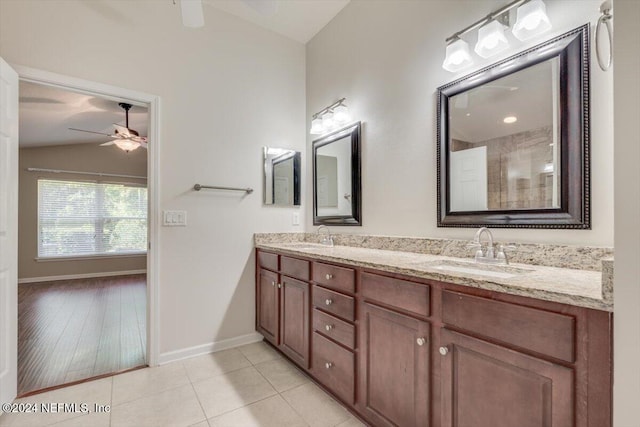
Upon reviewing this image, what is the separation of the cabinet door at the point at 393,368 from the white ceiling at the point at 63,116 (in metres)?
2.97

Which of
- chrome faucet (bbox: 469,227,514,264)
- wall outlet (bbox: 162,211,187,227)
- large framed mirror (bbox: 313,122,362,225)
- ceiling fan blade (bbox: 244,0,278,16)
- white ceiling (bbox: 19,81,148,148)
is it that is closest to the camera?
chrome faucet (bbox: 469,227,514,264)

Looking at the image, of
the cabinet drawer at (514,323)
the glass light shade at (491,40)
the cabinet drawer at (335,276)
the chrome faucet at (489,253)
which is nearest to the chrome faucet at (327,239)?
the cabinet drawer at (335,276)

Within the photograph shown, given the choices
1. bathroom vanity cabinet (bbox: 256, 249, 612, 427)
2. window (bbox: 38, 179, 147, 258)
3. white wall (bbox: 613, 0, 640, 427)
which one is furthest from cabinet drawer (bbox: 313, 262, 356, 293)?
window (bbox: 38, 179, 147, 258)

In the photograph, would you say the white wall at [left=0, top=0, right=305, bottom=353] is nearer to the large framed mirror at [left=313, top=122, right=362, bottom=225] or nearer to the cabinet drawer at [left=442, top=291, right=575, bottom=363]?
the large framed mirror at [left=313, top=122, right=362, bottom=225]

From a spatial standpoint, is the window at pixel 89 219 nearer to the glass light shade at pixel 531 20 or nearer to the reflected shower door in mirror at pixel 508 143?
the reflected shower door in mirror at pixel 508 143

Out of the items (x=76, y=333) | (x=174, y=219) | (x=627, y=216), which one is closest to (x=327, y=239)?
(x=174, y=219)

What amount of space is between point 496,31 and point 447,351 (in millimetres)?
1420

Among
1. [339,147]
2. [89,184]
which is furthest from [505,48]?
[89,184]

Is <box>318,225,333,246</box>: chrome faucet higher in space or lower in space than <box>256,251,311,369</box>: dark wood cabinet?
higher

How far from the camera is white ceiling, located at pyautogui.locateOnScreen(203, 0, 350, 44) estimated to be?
2420 mm

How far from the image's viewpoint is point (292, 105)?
2863 millimetres

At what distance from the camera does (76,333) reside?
2795 mm

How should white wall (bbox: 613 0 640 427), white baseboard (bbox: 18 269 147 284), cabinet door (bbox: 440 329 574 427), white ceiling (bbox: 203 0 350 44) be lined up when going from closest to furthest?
white wall (bbox: 613 0 640 427) → cabinet door (bbox: 440 329 574 427) → white ceiling (bbox: 203 0 350 44) → white baseboard (bbox: 18 269 147 284)

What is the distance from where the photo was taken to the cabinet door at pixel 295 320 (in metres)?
1.89
